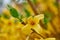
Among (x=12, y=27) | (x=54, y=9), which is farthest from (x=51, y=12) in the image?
(x=12, y=27)

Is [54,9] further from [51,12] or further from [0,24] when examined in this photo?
[0,24]

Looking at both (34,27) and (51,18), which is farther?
(51,18)

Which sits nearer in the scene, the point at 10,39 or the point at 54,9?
the point at 10,39

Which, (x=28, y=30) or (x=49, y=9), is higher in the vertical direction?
(x=49, y=9)

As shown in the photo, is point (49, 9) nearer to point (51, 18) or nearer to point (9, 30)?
point (51, 18)

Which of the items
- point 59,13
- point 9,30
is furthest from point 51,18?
point 9,30

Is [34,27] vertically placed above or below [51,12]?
below

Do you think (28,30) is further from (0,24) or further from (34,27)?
(0,24)
